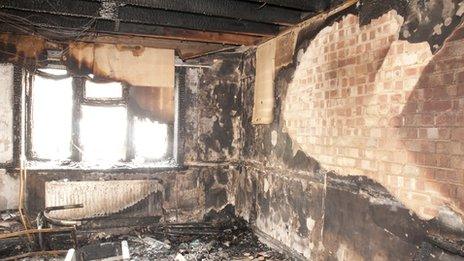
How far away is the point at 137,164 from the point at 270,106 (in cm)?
224

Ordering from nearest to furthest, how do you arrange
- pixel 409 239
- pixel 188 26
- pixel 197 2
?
pixel 409 239, pixel 197 2, pixel 188 26

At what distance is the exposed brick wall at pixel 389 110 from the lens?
2.30 m

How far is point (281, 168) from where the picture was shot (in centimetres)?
452

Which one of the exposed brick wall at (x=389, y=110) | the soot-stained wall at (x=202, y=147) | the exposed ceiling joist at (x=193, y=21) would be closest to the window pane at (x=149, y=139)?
the soot-stained wall at (x=202, y=147)

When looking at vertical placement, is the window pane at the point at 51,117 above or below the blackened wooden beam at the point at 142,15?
below

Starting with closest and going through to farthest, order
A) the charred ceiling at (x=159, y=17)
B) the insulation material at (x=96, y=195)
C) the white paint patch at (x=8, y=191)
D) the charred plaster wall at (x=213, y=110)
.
→ 1. the charred ceiling at (x=159, y=17)
2. the white paint patch at (x=8, y=191)
3. the insulation material at (x=96, y=195)
4. the charred plaster wall at (x=213, y=110)

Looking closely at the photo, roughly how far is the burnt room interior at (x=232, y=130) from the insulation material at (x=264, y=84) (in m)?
0.03

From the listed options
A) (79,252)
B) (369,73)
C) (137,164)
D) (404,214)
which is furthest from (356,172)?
(137,164)

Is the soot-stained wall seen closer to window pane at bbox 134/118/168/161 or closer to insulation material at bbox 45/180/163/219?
insulation material at bbox 45/180/163/219

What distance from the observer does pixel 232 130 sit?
578 cm

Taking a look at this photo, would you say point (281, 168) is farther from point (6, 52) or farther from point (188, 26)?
point (6, 52)

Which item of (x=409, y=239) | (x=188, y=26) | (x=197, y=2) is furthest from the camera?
(x=188, y=26)

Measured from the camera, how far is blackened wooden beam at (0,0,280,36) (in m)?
3.67

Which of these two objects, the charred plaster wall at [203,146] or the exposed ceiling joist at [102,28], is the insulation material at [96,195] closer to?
the charred plaster wall at [203,146]
